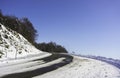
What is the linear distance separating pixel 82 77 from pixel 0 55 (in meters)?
30.0

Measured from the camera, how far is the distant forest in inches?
3403

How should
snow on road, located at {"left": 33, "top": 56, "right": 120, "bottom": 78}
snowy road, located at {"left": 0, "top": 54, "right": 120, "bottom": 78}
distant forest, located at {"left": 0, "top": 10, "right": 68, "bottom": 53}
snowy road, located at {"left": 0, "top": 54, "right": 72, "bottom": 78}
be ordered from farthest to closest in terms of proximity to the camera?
distant forest, located at {"left": 0, "top": 10, "right": 68, "bottom": 53}
snowy road, located at {"left": 0, "top": 54, "right": 72, "bottom": 78}
snowy road, located at {"left": 0, "top": 54, "right": 120, "bottom": 78}
snow on road, located at {"left": 33, "top": 56, "right": 120, "bottom": 78}

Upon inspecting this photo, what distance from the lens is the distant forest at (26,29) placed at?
8644 centimetres

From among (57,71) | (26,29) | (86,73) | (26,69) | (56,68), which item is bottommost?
(86,73)

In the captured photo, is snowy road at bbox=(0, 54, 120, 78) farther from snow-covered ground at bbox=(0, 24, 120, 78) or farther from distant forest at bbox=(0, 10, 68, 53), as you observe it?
distant forest at bbox=(0, 10, 68, 53)

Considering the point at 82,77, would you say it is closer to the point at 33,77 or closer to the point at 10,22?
the point at 33,77

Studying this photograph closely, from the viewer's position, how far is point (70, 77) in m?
18.8

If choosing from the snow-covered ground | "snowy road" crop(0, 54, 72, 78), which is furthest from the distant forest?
"snowy road" crop(0, 54, 72, 78)

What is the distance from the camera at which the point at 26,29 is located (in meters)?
104

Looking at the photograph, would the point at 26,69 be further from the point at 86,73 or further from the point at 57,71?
the point at 86,73

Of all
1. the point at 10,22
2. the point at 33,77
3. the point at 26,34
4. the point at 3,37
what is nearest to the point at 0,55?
the point at 3,37

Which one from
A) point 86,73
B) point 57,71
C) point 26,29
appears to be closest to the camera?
point 86,73

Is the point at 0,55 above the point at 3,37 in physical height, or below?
below

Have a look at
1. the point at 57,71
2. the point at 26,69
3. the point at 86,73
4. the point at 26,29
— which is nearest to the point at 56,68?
the point at 57,71
